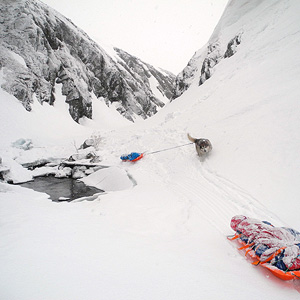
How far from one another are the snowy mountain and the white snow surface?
1714cm

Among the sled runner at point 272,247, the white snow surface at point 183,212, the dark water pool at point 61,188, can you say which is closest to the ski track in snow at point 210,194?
the white snow surface at point 183,212

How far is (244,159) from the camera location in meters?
7.62

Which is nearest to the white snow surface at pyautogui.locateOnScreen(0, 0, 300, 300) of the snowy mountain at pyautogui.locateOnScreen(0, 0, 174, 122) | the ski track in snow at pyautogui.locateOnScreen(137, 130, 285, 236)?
the ski track in snow at pyautogui.locateOnScreen(137, 130, 285, 236)

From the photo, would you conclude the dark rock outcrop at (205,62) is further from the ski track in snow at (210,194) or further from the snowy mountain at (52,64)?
the snowy mountain at (52,64)

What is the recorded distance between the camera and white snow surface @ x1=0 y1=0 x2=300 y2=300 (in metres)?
2.45

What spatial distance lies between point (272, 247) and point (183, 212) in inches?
115

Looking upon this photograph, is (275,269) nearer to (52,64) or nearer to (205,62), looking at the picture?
(205,62)

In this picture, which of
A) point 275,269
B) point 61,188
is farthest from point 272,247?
point 61,188

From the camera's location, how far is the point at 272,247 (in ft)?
10.5

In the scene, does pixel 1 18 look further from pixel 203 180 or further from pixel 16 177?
pixel 203 180

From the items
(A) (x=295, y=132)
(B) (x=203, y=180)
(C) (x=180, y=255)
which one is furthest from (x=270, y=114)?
(C) (x=180, y=255)

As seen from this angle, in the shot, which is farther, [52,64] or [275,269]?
[52,64]

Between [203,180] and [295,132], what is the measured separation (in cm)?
405

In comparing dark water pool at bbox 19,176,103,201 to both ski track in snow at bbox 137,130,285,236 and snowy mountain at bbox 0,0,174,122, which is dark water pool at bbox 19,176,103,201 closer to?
ski track in snow at bbox 137,130,285,236
